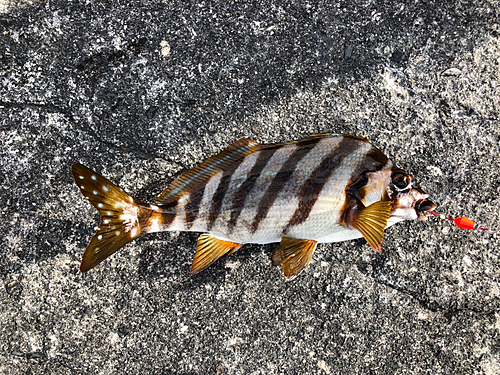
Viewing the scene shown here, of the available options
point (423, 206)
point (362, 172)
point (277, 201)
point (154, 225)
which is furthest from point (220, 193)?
point (423, 206)

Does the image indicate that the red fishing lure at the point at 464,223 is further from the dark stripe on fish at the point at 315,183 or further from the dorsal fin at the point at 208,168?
the dorsal fin at the point at 208,168

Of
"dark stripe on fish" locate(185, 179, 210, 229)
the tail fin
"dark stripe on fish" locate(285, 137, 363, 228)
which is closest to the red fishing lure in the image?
"dark stripe on fish" locate(285, 137, 363, 228)

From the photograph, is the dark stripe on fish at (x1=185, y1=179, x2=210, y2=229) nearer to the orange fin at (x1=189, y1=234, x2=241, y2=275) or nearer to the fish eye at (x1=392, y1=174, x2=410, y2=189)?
the orange fin at (x1=189, y1=234, x2=241, y2=275)

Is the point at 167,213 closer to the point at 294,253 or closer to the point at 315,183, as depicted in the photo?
the point at 294,253

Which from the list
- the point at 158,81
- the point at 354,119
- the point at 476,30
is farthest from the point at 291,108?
the point at 476,30

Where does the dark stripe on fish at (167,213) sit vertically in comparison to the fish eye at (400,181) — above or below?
above

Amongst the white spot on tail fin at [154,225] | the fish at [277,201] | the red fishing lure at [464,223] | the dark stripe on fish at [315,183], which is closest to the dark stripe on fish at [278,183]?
the fish at [277,201]
